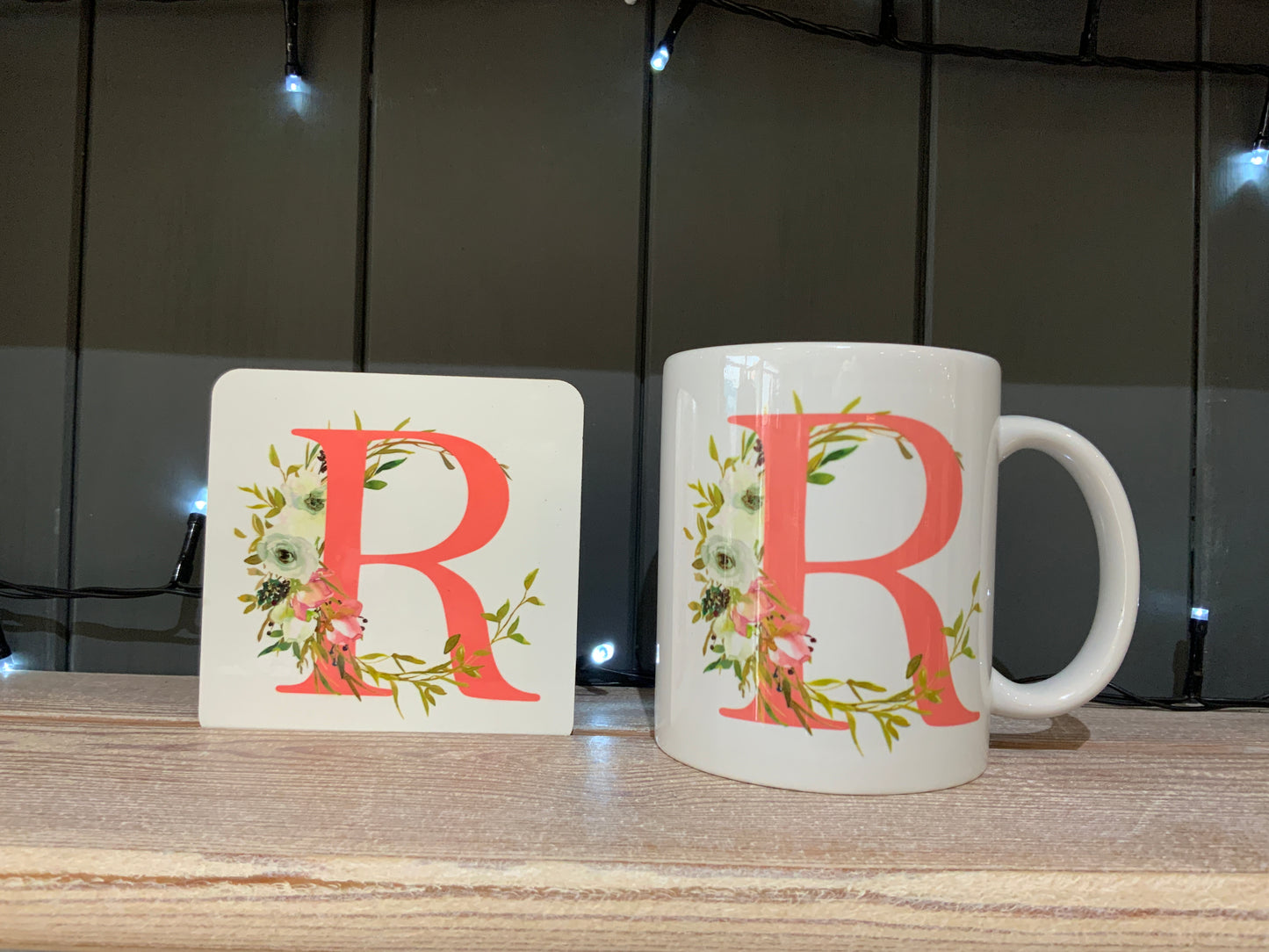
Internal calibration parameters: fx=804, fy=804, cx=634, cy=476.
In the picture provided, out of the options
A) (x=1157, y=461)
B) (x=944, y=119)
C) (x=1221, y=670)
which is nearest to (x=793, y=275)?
(x=944, y=119)

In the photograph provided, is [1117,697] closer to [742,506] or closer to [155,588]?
[742,506]

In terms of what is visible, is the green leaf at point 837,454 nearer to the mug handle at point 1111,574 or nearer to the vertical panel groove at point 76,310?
the mug handle at point 1111,574

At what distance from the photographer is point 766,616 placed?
0.43 m

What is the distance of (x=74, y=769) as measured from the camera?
427 mm

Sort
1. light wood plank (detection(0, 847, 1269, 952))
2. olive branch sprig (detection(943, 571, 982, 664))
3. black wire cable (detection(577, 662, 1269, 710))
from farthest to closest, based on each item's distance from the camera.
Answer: black wire cable (detection(577, 662, 1269, 710)) < olive branch sprig (detection(943, 571, 982, 664)) < light wood plank (detection(0, 847, 1269, 952))

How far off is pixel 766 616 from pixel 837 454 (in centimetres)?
9

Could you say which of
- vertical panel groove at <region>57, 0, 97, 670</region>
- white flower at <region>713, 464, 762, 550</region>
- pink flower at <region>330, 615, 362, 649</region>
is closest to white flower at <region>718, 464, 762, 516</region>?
white flower at <region>713, 464, 762, 550</region>

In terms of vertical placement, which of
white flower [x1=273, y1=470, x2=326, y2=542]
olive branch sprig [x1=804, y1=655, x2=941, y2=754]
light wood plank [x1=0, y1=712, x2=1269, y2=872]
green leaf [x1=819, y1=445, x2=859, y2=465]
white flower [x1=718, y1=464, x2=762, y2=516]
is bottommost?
light wood plank [x1=0, y1=712, x2=1269, y2=872]

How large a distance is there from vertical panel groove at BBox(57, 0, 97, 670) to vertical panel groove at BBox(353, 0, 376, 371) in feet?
0.75

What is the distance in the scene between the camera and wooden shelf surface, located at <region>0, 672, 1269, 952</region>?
0.33m

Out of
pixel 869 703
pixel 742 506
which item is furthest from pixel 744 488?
pixel 869 703

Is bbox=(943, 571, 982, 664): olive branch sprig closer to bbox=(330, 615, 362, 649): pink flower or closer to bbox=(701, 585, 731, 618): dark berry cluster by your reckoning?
bbox=(701, 585, 731, 618): dark berry cluster

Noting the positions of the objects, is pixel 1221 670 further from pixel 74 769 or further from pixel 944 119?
pixel 74 769

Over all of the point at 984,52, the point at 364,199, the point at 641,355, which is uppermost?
the point at 984,52
